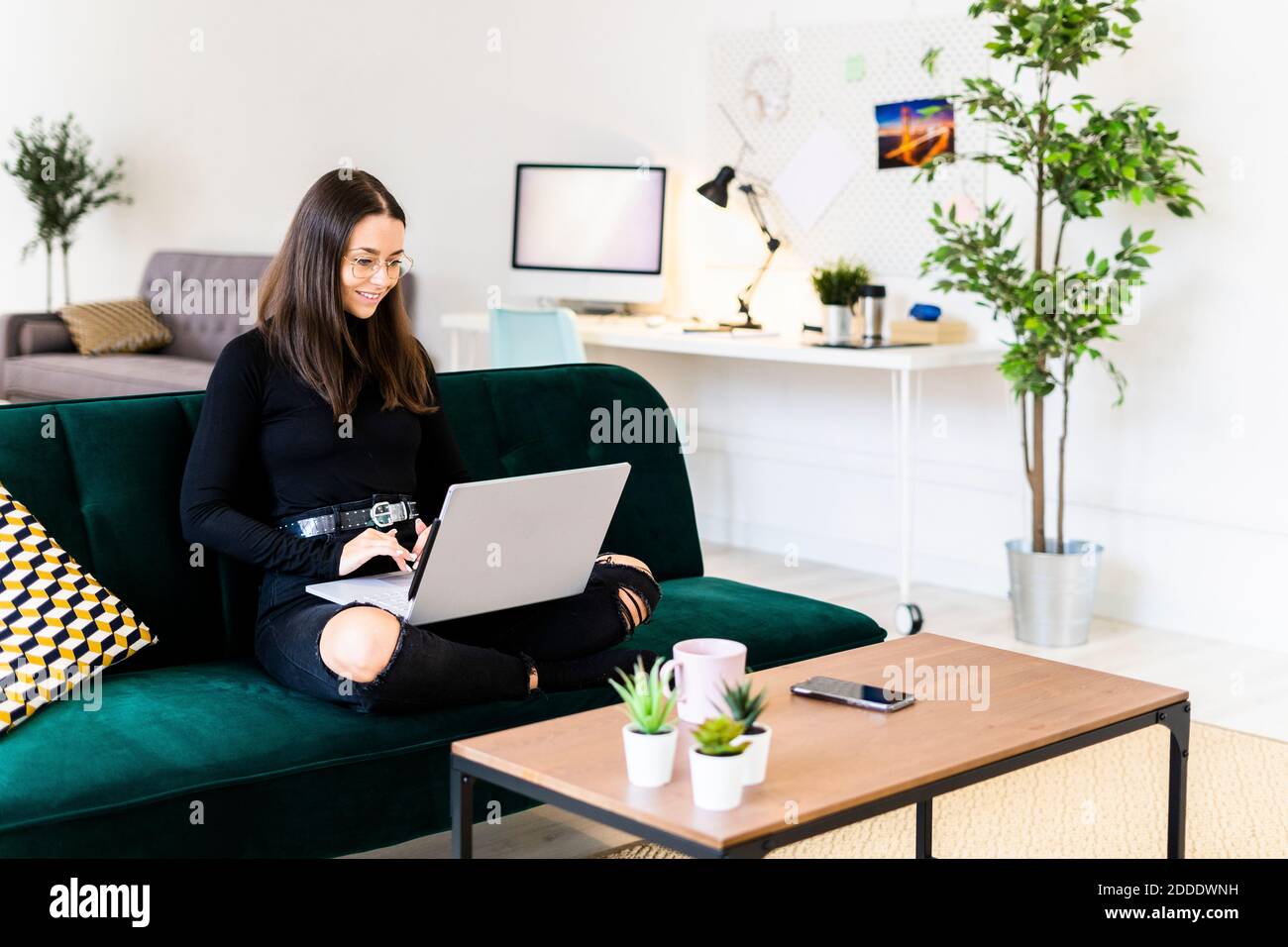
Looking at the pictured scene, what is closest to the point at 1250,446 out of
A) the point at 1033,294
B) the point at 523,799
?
the point at 1033,294

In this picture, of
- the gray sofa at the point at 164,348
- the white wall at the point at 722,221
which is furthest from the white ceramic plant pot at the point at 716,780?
the gray sofa at the point at 164,348

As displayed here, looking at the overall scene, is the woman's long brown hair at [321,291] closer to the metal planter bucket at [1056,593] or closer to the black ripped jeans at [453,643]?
the black ripped jeans at [453,643]

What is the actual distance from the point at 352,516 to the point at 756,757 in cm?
94

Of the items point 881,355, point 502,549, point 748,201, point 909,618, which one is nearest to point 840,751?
point 502,549

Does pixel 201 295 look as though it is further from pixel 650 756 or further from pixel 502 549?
pixel 650 756

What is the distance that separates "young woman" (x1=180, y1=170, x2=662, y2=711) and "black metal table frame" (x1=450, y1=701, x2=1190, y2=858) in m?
0.41

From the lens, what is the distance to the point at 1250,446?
3.83 meters

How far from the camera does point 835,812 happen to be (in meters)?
1.59

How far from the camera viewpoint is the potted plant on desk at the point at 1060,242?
3602 mm

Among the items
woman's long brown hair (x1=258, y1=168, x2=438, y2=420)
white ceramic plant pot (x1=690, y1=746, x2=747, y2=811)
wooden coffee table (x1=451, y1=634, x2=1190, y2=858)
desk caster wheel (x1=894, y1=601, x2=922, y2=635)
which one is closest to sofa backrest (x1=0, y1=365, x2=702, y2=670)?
woman's long brown hair (x1=258, y1=168, x2=438, y2=420)

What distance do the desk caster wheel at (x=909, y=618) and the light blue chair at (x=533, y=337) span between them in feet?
3.66

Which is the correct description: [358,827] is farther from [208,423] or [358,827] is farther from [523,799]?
[208,423]
